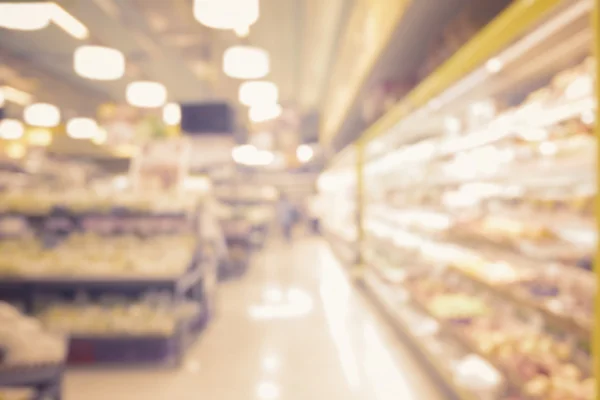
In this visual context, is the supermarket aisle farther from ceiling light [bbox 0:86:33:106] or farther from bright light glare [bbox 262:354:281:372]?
ceiling light [bbox 0:86:33:106]

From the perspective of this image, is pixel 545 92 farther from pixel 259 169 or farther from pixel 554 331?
pixel 259 169

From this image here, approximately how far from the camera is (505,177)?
2551 millimetres

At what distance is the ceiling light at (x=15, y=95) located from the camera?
34.2 ft

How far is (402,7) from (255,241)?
771 cm

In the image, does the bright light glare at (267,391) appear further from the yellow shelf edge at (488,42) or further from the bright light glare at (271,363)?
the yellow shelf edge at (488,42)

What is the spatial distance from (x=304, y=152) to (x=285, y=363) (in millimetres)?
13741

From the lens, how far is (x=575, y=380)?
7.05 ft

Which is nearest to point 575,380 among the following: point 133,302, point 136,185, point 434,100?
point 434,100

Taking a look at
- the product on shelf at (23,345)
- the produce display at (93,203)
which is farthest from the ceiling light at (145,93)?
the product on shelf at (23,345)

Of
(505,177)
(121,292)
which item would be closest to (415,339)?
(505,177)

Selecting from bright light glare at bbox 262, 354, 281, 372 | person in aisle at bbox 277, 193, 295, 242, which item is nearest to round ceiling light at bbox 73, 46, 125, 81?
bright light glare at bbox 262, 354, 281, 372

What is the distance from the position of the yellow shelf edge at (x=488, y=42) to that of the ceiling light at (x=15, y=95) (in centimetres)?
1026

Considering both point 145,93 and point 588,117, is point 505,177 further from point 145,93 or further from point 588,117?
point 145,93

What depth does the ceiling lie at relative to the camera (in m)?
7.11
